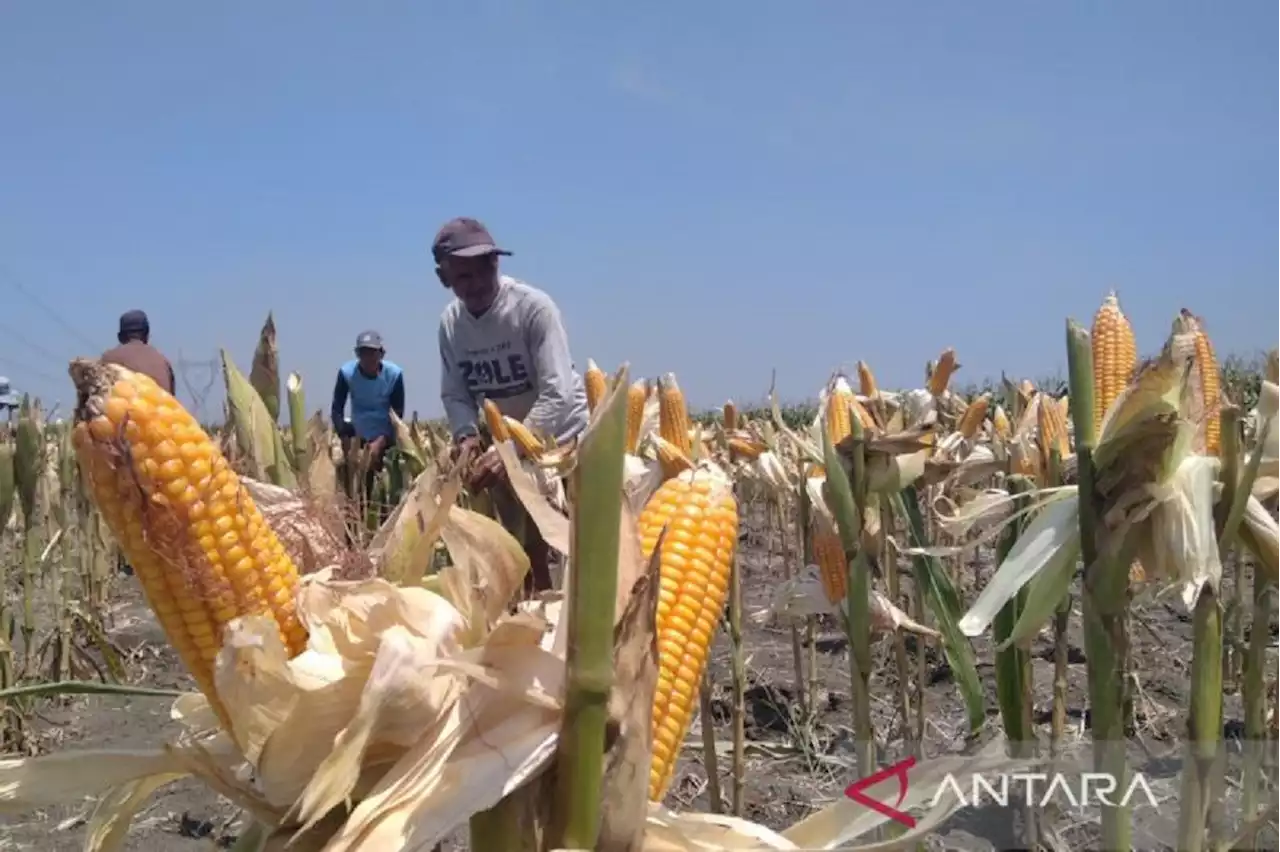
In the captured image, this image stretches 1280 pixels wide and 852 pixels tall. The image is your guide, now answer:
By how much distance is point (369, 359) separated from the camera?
22.9 feet

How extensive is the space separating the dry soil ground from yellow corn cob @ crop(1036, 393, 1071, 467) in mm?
457

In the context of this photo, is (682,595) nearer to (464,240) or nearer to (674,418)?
(674,418)

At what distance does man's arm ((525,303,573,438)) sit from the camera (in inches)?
166

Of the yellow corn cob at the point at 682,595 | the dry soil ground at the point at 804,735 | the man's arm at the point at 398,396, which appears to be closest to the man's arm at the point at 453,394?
the dry soil ground at the point at 804,735

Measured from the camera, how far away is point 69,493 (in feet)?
24.2

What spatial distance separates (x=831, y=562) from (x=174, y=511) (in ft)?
5.47

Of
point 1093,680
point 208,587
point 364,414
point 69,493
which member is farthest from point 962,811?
point 69,493

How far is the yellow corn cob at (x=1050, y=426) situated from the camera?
2.56 m

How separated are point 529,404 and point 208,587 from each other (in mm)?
3513

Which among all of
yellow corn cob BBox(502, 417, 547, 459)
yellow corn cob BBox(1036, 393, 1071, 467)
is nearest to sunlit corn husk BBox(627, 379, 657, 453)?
yellow corn cob BBox(502, 417, 547, 459)

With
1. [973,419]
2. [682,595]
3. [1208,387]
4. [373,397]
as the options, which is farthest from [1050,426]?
[373,397]

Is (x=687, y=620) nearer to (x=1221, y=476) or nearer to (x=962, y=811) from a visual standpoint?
(x=1221, y=476)

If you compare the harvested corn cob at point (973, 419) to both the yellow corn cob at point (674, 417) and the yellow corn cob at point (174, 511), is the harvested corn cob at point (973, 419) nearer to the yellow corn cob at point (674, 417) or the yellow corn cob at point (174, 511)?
the yellow corn cob at point (674, 417)

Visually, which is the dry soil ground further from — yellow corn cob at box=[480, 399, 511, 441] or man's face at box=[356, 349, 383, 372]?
man's face at box=[356, 349, 383, 372]
